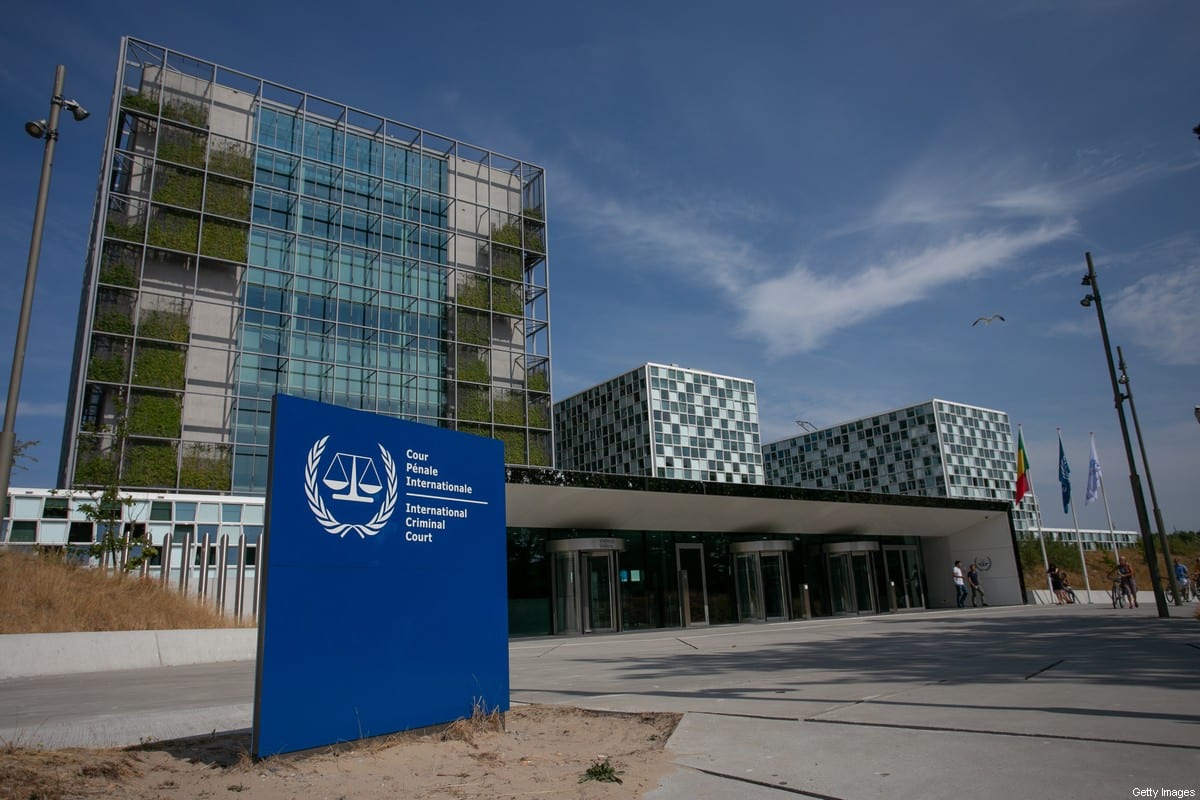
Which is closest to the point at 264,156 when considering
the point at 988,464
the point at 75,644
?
the point at 75,644

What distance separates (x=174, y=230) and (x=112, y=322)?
5406 millimetres

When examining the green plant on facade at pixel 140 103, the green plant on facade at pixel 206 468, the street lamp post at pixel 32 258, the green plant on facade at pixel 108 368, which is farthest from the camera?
the green plant on facade at pixel 140 103

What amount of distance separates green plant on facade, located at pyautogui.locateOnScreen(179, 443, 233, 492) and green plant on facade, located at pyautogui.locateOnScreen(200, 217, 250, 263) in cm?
950

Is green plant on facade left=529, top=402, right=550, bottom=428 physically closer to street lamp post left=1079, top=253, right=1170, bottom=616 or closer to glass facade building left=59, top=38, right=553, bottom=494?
glass facade building left=59, top=38, right=553, bottom=494

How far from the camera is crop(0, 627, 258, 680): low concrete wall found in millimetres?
12320

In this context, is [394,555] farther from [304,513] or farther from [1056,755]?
[1056,755]

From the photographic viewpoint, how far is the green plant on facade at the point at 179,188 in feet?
122

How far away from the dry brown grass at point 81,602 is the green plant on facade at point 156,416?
67.6 ft

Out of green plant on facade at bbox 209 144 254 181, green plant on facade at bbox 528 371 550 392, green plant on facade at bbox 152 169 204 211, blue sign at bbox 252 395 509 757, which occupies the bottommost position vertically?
blue sign at bbox 252 395 509 757

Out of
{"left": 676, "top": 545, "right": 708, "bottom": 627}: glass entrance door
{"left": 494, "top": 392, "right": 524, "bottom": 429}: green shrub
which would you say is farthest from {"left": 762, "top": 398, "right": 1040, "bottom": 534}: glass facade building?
{"left": 676, "top": 545, "right": 708, "bottom": 627}: glass entrance door

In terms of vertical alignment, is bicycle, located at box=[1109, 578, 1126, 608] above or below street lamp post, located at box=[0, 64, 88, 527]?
below

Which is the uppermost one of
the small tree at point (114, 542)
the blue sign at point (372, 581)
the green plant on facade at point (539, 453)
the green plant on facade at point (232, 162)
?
the green plant on facade at point (232, 162)

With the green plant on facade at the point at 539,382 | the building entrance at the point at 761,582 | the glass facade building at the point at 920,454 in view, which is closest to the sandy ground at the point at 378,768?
the building entrance at the point at 761,582

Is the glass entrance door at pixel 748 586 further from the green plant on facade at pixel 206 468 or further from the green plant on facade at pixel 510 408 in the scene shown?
the green plant on facade at pixel 206 468
